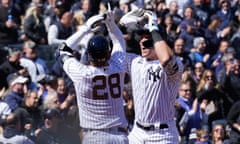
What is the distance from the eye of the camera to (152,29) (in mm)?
8773

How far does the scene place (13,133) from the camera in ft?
40.0

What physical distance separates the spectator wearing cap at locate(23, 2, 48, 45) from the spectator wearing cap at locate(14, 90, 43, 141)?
2.75m

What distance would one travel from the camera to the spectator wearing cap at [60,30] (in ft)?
56.6

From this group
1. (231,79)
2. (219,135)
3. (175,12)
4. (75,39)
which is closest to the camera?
(75,39)

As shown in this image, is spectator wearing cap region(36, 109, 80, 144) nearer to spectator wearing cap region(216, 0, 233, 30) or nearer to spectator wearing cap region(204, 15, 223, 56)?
spectator wearing cap region(204, 15, 223, 56)

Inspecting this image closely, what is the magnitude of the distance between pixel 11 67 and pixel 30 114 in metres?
2.17

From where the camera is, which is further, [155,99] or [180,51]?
[180,51]

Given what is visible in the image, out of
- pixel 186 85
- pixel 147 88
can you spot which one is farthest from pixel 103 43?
pixel 186 85

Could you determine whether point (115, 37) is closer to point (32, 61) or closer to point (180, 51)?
point (32, 61)

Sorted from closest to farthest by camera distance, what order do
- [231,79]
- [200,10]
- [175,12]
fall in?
[231,79]
[175,12]
[200,10]

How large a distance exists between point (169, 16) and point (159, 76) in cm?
902

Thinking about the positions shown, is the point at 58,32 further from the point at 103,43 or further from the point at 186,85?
the point at 103,43

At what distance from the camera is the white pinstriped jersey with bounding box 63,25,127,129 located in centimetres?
956

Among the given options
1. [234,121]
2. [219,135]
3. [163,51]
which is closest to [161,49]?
[163,51]
